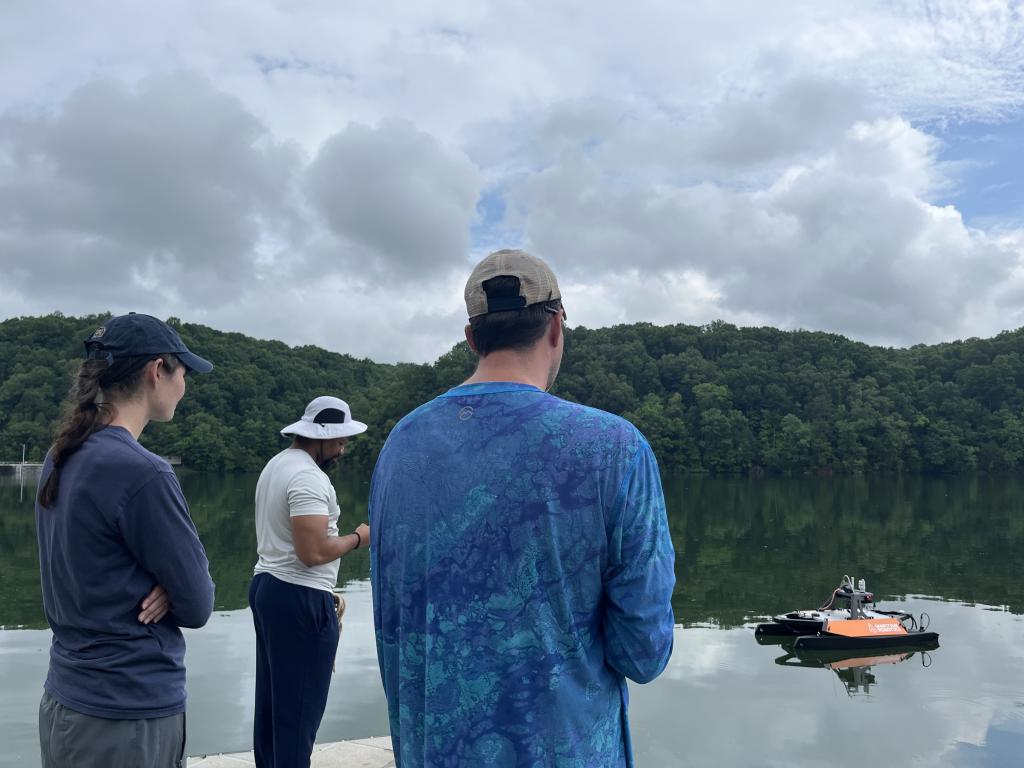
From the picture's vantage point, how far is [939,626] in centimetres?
1672

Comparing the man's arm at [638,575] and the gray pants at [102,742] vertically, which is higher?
the man's arm at [638,575]

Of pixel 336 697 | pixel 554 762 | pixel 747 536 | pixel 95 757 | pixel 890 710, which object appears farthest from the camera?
pixel 747 536

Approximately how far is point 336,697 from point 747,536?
21.8 meters

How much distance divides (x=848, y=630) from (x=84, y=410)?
47.0ft

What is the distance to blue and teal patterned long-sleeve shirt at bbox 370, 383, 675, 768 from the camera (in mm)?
1355

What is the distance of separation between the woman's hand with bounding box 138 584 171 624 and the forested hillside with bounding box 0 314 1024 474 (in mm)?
62170

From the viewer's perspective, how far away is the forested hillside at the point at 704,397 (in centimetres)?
6444

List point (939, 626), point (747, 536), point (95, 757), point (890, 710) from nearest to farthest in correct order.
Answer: point (95, 757)
point (890, 710)
point (939, 626)
point (747, 536)

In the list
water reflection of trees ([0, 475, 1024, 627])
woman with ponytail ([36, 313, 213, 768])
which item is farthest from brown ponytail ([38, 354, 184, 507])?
water reflection of trees ([0, 475, 1024, 627])

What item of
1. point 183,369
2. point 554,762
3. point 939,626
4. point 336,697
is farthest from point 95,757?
point 939,626

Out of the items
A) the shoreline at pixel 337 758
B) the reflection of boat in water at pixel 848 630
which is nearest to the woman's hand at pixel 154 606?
the shoreline at pixel 337 758

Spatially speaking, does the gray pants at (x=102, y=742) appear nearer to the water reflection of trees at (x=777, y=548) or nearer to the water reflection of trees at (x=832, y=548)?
the water reflection of trees at (x=777, y=548)

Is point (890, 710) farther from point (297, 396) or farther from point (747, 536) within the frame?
point (297, 396)

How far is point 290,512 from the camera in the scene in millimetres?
3092
